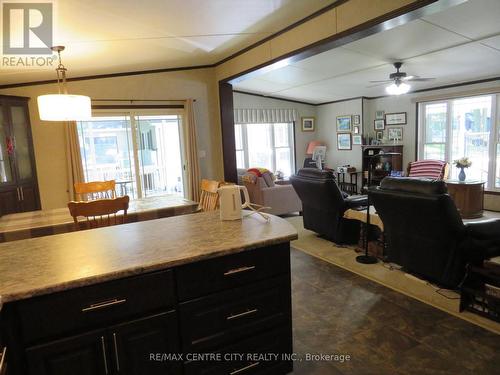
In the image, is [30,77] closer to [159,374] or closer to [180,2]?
[180,2]

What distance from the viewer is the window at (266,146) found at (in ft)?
27.7

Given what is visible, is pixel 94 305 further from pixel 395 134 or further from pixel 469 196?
pixel 395 134

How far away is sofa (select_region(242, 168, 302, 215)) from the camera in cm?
556

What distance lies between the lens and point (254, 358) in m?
1.71

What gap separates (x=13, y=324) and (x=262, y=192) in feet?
14.7

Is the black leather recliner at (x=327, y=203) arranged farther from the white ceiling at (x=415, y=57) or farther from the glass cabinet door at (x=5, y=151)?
the glass cabinet door at (x=5, y=151)

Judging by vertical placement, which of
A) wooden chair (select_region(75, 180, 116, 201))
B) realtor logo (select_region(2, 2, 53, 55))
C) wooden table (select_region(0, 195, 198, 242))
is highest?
realtor logo (select_region(2, 2, 53, 55))

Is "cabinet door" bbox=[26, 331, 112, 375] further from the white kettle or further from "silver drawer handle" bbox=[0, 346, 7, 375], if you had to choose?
the white kettle

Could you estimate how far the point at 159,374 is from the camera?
4.85ft

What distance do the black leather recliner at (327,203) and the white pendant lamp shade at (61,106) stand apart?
2.68 m

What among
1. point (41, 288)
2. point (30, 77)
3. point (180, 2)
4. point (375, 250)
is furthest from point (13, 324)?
point (30, 77)

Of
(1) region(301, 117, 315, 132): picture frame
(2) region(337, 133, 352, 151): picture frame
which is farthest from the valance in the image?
(2) region(337, 133, 352, 151): picture frame

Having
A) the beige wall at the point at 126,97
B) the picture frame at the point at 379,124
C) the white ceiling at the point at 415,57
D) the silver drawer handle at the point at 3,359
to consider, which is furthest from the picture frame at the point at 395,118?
the silver drawer handle at the point at 3,359

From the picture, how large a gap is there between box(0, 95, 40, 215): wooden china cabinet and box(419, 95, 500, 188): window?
7.32 meters
